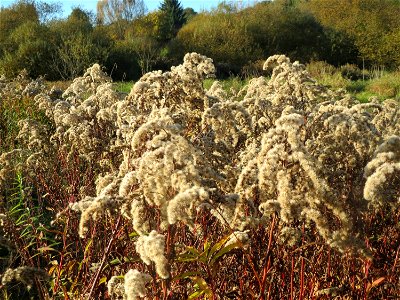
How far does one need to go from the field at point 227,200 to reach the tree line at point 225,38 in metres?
22.2

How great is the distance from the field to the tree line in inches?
873

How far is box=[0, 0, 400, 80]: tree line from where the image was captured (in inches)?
1124

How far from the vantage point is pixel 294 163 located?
2.38 metres

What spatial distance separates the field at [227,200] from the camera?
2.26 m

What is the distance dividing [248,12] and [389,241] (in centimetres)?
3785

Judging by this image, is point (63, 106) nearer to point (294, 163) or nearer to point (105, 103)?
point (105, 103)

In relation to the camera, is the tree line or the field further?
the tree line

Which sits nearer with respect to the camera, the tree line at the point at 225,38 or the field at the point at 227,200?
the field at the point at 227,200

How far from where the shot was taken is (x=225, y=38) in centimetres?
3447

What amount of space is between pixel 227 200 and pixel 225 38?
33.0 metres

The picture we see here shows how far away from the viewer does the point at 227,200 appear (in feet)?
7.50

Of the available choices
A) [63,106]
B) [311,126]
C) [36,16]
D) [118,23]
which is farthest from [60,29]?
[311,126]

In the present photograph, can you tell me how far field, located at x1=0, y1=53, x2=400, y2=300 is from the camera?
2262 mm

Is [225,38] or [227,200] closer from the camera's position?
[227,200]
